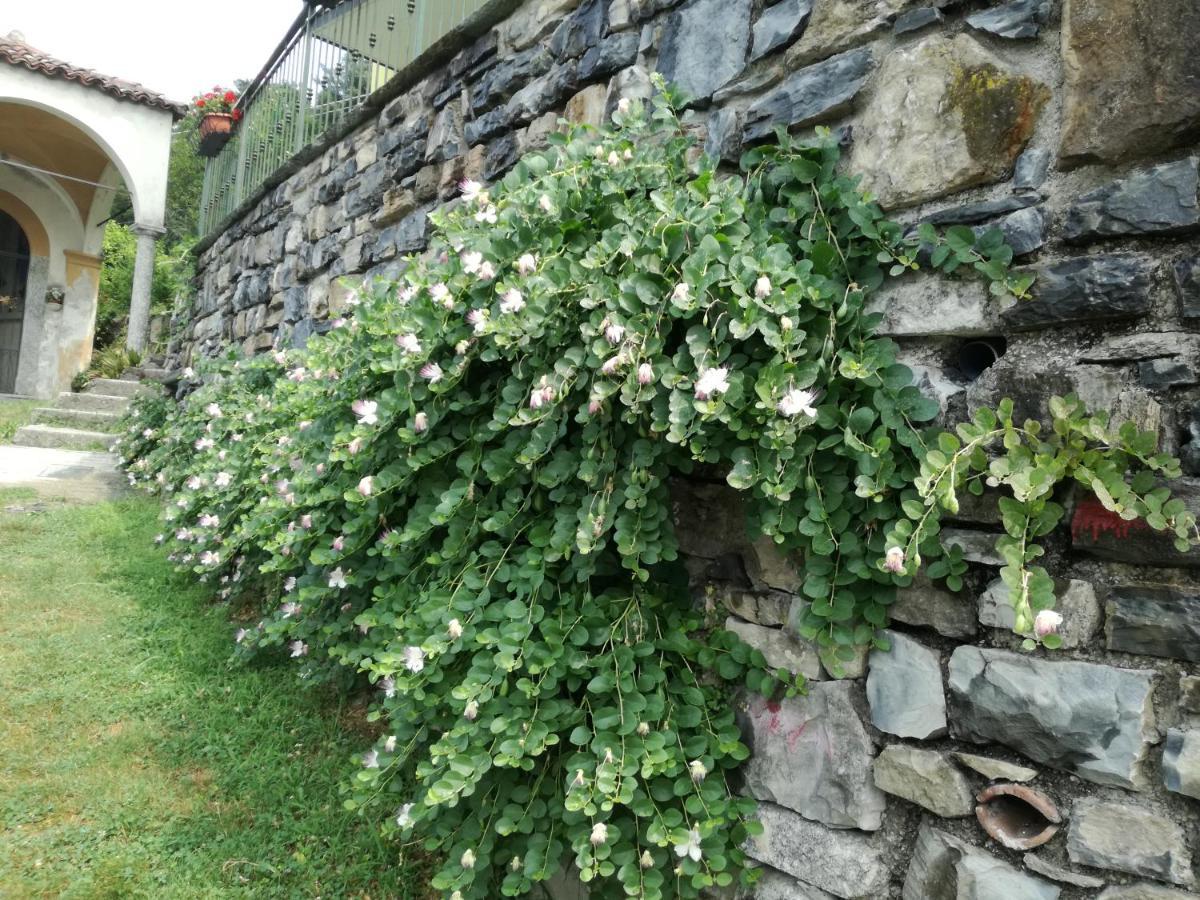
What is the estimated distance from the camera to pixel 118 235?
68.4 feet

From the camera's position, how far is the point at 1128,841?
3.69 ft

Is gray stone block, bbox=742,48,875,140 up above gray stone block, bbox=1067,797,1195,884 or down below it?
above

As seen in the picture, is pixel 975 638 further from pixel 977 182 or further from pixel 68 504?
pixel 68 504

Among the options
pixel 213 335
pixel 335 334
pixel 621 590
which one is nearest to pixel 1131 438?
pixel 621 590

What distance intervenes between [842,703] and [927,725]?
0.16 meters

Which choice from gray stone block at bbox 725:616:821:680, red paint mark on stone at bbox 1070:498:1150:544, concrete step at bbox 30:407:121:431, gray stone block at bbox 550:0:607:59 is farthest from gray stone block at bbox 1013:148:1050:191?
concrete step at bbox 30:407:121:431

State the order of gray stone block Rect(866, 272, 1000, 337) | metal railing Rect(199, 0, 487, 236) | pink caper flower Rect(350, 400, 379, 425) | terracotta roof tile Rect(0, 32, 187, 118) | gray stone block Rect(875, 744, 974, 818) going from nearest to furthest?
gray stone block Rect(875, 744, 974, 818)
gray stone block Rect(866, 272, 1000, 337)
pink caper flower Rect(350, 400, 379, 425)
metal railing Rect(199, 0, 487, 236)
terracotta roof tile Rect(0, 32, 187, 118)

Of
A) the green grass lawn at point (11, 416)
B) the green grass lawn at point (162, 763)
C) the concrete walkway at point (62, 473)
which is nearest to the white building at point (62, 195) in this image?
the green grass lawn at point (11, 416)

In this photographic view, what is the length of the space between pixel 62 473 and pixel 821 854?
22.3 feet

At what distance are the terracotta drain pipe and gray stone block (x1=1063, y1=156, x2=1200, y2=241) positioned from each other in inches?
33.6

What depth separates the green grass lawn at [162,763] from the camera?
196 centimetres

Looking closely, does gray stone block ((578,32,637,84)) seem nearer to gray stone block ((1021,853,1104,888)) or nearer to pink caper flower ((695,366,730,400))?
pink caper flower ((695,366,730,400))

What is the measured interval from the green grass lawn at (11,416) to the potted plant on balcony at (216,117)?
348 centimetres

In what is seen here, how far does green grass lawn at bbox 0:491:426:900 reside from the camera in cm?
196
